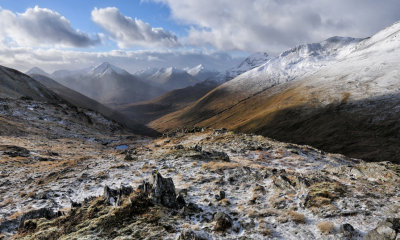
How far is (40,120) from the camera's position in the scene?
66.5 meters

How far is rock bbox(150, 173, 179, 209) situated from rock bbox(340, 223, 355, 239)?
9190 mm

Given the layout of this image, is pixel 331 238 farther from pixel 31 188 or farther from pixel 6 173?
pixel 6 173

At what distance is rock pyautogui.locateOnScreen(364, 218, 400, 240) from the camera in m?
8.79

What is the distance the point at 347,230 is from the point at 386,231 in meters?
1.49

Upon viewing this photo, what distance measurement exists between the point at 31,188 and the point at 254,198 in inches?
786

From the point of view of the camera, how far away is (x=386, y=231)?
9.02 metres

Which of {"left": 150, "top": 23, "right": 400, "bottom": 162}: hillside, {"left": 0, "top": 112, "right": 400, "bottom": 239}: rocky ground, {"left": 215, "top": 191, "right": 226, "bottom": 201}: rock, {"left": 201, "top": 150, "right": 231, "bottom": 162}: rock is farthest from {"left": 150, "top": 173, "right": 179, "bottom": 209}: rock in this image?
{"left": 150, "top": 23, "right": 400, "bottom": 162}: hillside

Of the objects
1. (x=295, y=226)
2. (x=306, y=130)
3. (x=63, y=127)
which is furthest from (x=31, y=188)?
(x=306, y=130)

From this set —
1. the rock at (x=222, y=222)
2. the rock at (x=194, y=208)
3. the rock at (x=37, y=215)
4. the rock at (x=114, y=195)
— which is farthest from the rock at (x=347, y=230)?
the rock at (x=37, y=215)

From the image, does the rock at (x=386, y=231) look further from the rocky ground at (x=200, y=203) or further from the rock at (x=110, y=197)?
the rock at (x=110, y=197)

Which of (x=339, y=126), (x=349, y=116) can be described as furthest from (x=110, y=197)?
(x=349, y=116)

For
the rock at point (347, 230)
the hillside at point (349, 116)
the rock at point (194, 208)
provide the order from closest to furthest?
the rock at point (347, 230) → the rock at point (194, 208) → the hillside at point (349, 116)

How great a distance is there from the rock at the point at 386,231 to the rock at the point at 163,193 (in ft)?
33.5

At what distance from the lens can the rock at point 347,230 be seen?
385 inches
